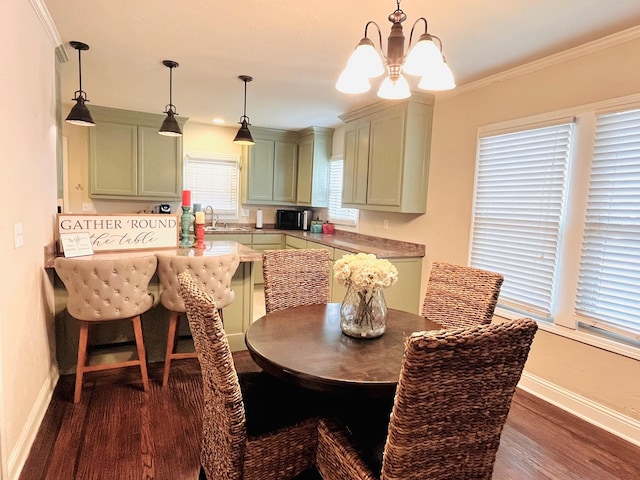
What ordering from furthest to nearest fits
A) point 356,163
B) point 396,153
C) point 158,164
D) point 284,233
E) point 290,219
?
1. point 290,219
2. point 284,233
3. point 158,164
4. point 356,163
5. point 396,153

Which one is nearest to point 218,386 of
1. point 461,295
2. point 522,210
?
point 461,295

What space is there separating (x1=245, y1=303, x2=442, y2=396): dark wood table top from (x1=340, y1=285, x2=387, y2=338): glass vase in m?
0.03

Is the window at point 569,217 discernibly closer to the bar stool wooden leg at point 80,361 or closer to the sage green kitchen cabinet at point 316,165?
the sage green kitchen cabinet at point 316,165

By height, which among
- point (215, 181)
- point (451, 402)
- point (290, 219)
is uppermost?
point (215, 181)

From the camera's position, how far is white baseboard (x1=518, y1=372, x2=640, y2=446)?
2.28 metres

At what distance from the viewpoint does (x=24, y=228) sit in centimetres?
202

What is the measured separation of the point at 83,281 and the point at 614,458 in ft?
10.4

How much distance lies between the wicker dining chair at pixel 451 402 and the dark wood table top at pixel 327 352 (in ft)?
0.84

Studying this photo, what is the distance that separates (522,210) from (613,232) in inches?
25.1

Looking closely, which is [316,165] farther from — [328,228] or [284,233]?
[284,233]

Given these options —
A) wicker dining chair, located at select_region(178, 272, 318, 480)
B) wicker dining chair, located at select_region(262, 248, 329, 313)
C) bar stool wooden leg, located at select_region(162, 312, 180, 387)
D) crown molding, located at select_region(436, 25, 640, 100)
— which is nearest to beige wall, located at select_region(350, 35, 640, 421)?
crown molding, located at select_region(436, 25, 640, 100)

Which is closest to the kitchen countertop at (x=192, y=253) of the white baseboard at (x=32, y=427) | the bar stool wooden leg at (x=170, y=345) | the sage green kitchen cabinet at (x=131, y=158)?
the bar stool wooden leg at (x=170, y=345)

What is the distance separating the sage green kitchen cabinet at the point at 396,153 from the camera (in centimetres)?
369

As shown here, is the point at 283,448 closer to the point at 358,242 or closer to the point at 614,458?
the point at 614,458
